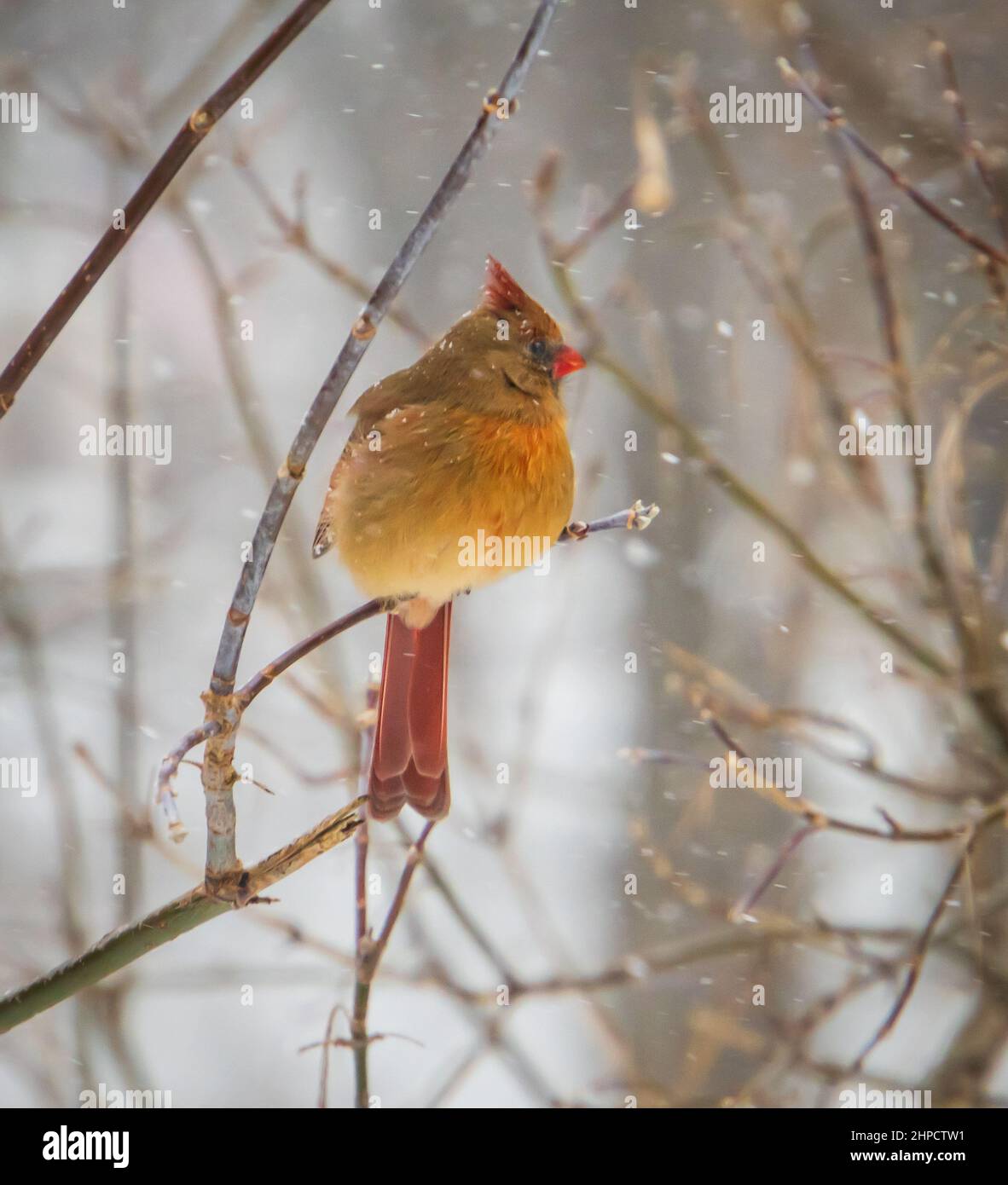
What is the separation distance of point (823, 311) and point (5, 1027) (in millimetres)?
2191

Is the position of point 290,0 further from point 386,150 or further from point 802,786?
point 802,786

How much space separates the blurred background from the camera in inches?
85.6

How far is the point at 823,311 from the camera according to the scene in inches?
103

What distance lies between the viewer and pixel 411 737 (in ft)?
4.41

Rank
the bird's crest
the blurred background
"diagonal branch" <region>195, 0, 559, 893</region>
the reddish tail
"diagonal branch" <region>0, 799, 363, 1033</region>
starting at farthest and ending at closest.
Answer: the blurred background
the bird's crest
the reddish tail
"diagonal branch" <region>0, 799, 363, 1033</region>
"diagonal branch" <region>195, 0, 559, 893</region>

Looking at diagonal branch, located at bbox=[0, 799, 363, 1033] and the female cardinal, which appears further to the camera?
the female cardinal

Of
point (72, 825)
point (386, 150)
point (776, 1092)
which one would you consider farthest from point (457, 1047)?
point (386, 150)

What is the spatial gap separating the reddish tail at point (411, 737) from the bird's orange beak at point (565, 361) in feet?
1.26

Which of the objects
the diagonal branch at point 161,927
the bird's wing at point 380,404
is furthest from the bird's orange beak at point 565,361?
the diagonal branch at point 161,927

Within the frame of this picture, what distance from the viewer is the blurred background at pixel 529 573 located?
2174 millimetres

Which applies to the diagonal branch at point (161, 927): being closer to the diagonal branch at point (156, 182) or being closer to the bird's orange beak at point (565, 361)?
the diagonal branch at point (156, 182)

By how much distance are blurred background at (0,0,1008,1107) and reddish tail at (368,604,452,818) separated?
67cm

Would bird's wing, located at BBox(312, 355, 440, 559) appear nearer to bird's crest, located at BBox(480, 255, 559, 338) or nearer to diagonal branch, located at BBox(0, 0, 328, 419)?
bird's crest, located at BBox(480, 255, 559, 338)

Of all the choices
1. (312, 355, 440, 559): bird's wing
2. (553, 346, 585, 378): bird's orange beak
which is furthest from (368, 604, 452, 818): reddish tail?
(553, 346, 585, 378): bird's orange beak
